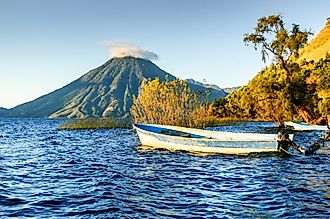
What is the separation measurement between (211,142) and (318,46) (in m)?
105

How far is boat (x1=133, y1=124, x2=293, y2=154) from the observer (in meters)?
25.2

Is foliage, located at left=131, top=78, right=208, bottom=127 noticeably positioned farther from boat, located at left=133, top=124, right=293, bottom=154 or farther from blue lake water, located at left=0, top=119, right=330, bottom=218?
blue lake water, located at left=0, top=119, right=330, bottom=218

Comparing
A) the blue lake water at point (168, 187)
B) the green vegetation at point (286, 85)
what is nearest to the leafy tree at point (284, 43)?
the green vegetation at point (286, 85)

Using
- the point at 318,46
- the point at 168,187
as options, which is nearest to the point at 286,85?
the point at 168,187

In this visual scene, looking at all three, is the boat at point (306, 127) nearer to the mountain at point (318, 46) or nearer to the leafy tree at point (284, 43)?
the leafy tree at point (284, 43)

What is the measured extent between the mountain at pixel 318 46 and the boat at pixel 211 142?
3221 inches

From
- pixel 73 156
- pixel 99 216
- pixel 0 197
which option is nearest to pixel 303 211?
pixel 99 216

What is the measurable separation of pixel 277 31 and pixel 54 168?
40.7 meters

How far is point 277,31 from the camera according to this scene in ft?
174

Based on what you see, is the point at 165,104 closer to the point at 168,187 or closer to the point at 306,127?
the point at 306,127

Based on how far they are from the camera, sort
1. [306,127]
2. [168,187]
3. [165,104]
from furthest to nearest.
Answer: [306,127] → [165,104] → [168,187]

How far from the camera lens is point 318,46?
11906 cm

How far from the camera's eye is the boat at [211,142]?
992 inches

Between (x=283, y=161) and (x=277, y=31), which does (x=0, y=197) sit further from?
(x=277, y=31)
